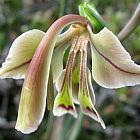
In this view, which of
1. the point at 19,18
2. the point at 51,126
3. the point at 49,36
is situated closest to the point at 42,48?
the point at 49,36

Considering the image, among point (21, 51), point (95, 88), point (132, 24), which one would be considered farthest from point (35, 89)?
point (95, 88)

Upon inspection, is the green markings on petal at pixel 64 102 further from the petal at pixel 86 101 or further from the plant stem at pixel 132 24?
the plant stem at pixel 132 24

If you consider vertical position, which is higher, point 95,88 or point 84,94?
point 84,94

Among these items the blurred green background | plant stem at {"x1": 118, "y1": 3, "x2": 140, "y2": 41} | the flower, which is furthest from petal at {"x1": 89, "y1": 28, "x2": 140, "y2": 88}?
the blurred green background

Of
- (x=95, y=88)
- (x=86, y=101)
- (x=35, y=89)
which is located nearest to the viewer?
(x=35, y=89)

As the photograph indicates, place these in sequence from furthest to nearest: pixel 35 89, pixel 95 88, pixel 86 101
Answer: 1. pixel 95 88
2. pixel 86 101
3. pixel 35 89

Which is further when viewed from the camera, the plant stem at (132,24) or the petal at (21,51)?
the plant stem at (132,24)

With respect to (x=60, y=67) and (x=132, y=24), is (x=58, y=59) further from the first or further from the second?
(x=132, y=24)

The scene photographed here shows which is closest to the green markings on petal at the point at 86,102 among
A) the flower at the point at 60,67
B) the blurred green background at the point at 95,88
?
the flower at the point at 60,67

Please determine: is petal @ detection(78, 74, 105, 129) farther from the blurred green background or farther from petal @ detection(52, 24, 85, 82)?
the blurred green background
